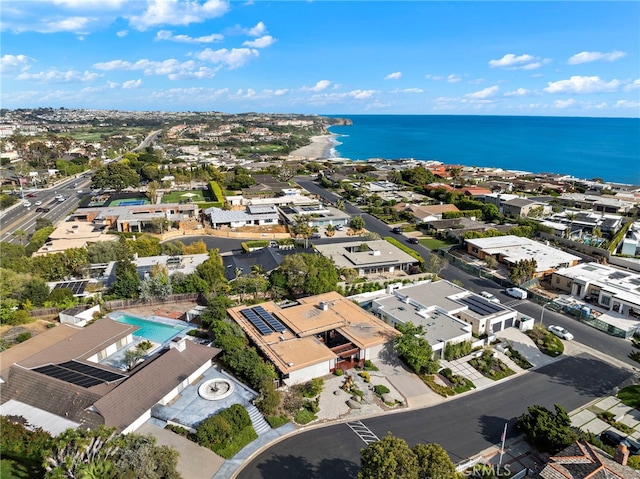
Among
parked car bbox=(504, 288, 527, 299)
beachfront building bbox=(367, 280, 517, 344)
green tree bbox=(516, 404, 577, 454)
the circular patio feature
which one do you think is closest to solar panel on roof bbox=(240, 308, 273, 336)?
the circular patio feature

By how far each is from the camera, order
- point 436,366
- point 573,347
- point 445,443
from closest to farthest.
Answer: point 445,443 → point 436,366 → point 573,347

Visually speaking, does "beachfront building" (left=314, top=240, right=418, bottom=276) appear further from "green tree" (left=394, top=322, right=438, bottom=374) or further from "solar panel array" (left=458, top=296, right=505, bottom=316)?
"green tree" (left=394, top=322, right=438, bottom=374)

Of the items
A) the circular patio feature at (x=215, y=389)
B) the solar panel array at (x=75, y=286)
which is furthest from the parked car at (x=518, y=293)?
the solar panel array at (x=75, y=286)

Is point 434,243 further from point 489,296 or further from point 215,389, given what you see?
point 215,389

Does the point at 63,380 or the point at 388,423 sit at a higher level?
the point at 63,380

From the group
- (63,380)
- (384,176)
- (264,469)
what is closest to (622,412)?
(264,469)

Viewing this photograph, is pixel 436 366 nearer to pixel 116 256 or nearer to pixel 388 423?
pixel 388 423
